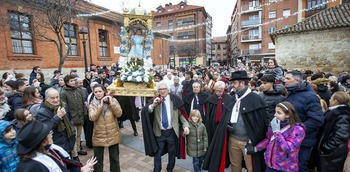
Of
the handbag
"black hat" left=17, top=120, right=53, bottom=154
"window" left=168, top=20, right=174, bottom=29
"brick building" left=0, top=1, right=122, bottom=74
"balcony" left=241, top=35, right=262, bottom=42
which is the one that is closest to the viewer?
"black hat" left=17, top=120, right=53, bottom=154

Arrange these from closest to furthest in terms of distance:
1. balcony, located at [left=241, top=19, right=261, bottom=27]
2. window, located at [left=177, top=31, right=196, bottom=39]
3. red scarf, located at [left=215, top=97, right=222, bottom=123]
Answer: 1. red scarf, located at [left=215, top=97, right=222, bottom=123]
2. balcony, located at [left=241, top=19, right=261, bottom=27]
3. window, located at [left=177, top=31, right=196, bottom=39]

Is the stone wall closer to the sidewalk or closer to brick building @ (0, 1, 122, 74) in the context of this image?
the sidewalk

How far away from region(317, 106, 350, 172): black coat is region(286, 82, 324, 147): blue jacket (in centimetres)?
17

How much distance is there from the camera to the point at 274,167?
8.98 feet

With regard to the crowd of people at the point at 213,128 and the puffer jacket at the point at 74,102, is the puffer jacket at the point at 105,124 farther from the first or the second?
the puffer jacket at the point at 74,102

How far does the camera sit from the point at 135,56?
5.98 metres

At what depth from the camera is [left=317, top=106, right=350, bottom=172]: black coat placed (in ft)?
8.98

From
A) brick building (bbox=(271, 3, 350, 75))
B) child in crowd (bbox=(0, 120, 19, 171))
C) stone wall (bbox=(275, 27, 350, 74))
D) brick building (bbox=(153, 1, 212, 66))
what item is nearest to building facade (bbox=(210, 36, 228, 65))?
brick building (bbox=(153, 1, 212, 66))

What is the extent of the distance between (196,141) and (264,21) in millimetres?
34845

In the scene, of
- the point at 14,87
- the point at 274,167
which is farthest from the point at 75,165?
the point at 14,87

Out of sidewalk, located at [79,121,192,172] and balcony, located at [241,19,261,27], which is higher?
balcony, located at [241,19,261,27]

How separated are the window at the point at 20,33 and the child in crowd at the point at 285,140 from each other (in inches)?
571

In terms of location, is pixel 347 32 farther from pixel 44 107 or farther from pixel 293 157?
pixel 44 107

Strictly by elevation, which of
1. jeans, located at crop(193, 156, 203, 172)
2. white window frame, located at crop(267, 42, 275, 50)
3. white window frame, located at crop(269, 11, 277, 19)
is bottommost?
jeans, located at crop(193, 156, 203, 172)
